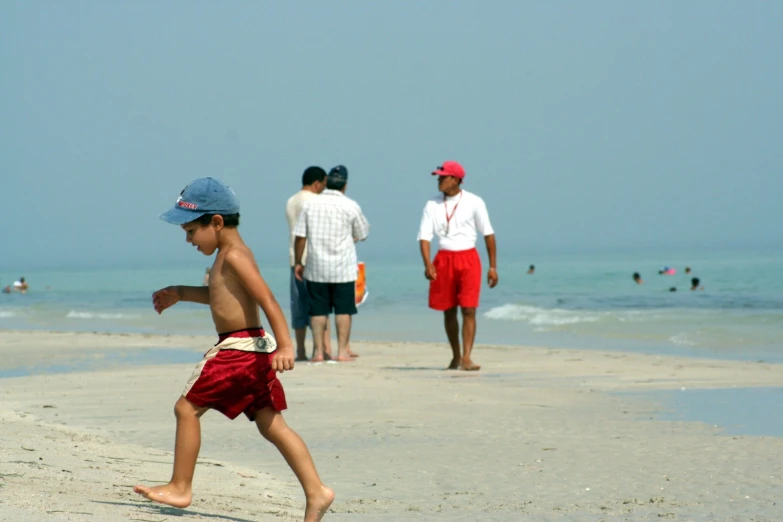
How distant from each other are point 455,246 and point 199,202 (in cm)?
545

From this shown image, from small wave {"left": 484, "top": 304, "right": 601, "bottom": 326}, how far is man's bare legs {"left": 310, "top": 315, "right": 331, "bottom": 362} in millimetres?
8012

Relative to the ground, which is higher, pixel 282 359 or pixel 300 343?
pixel 282 359

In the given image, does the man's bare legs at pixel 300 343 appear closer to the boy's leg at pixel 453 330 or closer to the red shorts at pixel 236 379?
the boy's leg at pixel 453 330

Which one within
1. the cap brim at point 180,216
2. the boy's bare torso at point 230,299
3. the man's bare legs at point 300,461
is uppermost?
the cap brim at point 180,216

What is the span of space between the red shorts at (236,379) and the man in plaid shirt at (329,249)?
599cm

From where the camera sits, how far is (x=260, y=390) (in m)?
3.74

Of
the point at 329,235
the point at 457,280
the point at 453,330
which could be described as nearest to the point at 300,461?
the point at 457,280

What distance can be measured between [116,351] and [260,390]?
8.52 metres

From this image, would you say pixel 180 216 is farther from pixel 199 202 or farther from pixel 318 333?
pixel 318 333

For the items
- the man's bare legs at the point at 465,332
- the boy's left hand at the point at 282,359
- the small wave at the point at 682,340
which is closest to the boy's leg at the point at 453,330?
the man's bare legs at the point at 465,332

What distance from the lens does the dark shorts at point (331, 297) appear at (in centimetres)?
984

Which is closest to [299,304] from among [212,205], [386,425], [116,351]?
[116,351]

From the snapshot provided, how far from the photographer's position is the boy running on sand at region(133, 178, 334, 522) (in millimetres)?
3717

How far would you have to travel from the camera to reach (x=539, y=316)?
19.4 meters
